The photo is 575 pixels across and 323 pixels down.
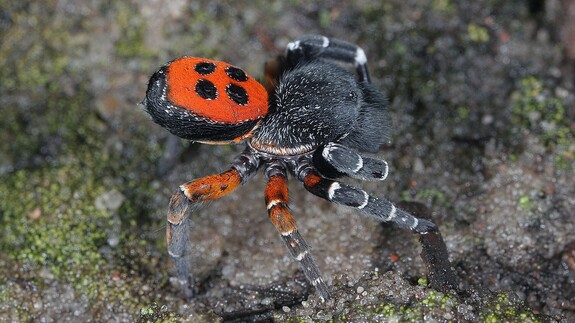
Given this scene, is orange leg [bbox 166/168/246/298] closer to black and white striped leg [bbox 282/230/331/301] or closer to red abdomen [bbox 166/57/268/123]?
red abdomen [bbox 166/57/268/123]

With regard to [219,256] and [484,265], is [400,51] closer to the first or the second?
[484,265]

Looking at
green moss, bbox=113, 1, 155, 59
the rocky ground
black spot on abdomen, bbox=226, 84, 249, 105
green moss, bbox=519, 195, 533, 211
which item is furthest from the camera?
green moss, bbox=113, 1, 155, 59

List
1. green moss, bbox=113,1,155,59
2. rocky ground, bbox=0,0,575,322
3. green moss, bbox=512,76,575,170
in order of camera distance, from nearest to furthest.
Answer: rocky ground, bbox=0,0,575,322 → green moss, bbox=512,76,575,170 → green moss, bbox=113,1,155,59

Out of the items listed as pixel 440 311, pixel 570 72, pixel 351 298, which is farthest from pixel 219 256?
pixel 570 72

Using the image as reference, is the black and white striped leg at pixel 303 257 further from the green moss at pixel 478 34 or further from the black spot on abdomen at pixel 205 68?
the green moss at pixel 478 34

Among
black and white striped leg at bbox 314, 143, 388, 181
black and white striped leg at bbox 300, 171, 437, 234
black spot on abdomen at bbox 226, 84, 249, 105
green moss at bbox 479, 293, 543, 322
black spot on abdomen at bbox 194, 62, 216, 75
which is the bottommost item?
green moss at bbox 479, 293, 543, 322

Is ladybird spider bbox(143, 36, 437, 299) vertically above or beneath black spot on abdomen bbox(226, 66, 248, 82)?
beneath

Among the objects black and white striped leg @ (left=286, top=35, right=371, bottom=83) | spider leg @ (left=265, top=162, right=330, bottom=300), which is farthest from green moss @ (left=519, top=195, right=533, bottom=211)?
spider leg @ (left=265, top=162, right=330, bottom=300)
